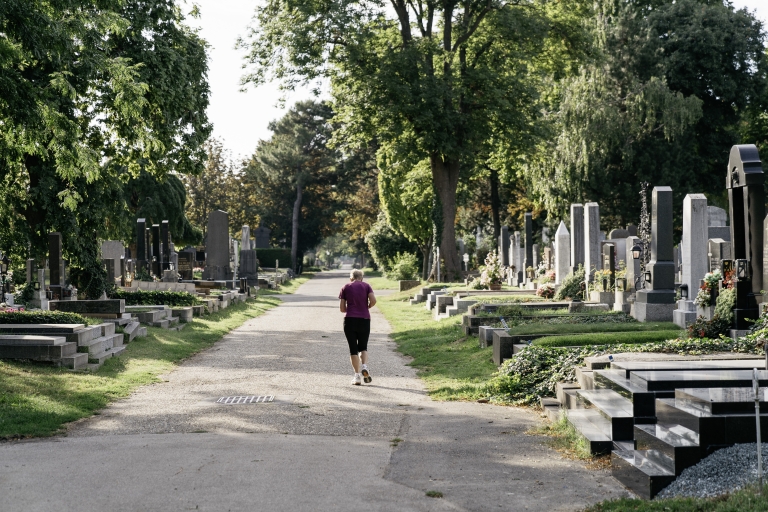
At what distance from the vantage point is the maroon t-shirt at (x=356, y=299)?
12.7 m

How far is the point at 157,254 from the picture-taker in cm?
3425

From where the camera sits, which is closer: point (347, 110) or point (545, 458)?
point (545, 458)

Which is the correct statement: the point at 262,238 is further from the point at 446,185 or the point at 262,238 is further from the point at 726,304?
the point at 726,304

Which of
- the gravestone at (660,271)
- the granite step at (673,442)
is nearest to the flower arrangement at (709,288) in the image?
the gravestone at (660,271)

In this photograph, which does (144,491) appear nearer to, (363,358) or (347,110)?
(363,358)

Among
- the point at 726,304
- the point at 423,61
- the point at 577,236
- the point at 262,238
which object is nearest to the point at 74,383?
the point at 726,304

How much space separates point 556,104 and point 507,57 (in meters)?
10.9

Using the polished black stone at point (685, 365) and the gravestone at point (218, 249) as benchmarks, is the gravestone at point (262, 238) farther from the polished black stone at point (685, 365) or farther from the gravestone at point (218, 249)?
the polished black stone at point (685, 365)

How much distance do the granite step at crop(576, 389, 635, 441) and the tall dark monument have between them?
4.98m

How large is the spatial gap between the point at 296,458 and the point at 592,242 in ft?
51.8

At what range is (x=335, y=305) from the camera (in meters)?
34.1

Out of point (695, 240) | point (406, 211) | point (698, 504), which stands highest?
point (406, 211)

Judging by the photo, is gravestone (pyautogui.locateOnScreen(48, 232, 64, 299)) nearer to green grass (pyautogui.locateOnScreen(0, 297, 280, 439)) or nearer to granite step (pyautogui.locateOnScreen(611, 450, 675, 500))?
green grass (pyautogui.locateOnScreen(0, 297, 280, 439))

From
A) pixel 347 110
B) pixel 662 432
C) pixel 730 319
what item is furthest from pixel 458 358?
pixel 347 110
